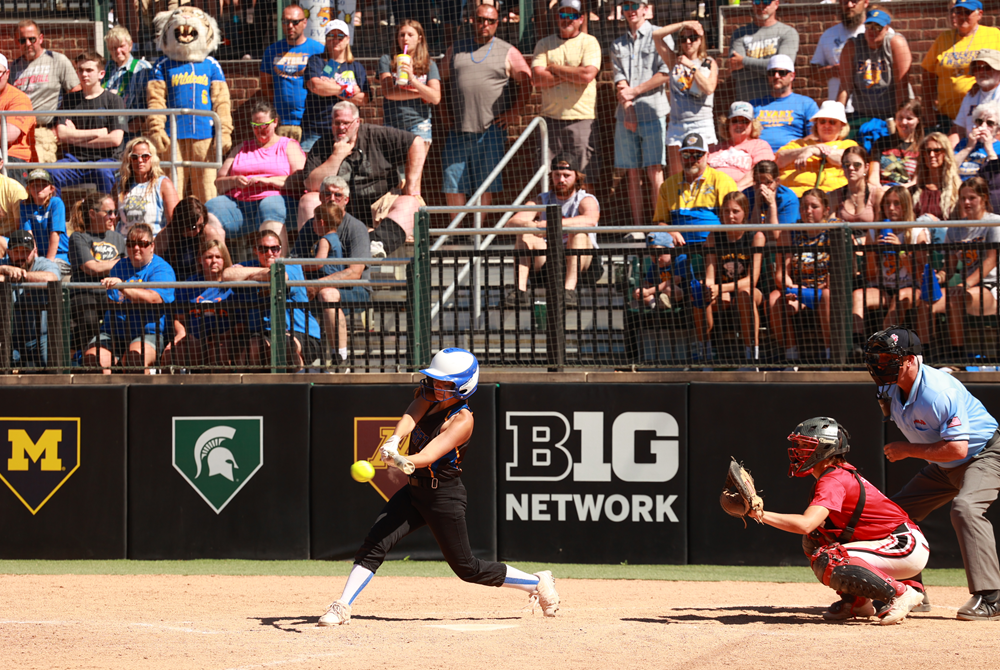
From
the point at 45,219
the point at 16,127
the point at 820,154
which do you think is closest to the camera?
the point at 45,219

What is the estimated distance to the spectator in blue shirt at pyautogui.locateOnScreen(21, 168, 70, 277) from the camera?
11203mm

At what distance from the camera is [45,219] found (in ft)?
37.0

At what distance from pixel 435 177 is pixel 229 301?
10.8 feet

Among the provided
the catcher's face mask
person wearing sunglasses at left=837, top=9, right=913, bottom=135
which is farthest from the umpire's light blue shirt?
person wearing sunglasses at left=837, top=9, right=913, bottom=135

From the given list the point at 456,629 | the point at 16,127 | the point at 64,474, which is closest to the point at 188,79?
the point at 16,127

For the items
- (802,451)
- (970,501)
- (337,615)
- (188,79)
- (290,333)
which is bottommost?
(337,615)

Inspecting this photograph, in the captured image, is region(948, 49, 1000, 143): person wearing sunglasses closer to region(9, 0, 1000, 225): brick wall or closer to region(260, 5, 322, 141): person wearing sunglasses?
region(9, 0, 1000, 225): brick wall

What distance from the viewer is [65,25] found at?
15258 mm

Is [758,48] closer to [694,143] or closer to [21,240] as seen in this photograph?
[694,143]

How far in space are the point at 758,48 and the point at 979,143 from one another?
297 centimetres

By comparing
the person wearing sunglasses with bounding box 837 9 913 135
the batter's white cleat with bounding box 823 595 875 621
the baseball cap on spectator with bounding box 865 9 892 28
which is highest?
the baseball cap on spectator with bounding box 865 9 892 28

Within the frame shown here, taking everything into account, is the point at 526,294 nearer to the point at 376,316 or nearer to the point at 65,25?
the point at 376,316

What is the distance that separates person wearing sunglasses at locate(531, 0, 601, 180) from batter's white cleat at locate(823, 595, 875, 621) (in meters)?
6.98

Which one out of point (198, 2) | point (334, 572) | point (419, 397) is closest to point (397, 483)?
point (334, 572)
